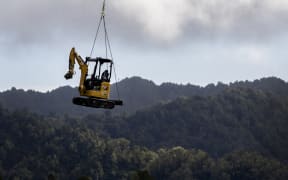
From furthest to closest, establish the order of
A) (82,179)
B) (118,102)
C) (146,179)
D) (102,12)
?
1. (146,179)
2. (82,179)
3. (118,102)
4. (102,12)

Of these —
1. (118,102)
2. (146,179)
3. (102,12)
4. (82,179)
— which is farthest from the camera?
(146,179)

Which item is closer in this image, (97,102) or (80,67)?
(97,102)

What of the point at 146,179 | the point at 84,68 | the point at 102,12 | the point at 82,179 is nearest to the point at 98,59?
the point at 84,68

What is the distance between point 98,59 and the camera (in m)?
56.6

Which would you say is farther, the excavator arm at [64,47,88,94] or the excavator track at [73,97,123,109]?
the excavator arm at [64,47,88,94]

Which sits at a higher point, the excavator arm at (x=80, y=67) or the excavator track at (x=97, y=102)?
the excavator arm at (x=80, y=67)

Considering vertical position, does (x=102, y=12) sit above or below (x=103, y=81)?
above

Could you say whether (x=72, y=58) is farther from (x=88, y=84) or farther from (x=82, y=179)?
(x=82, y=179)

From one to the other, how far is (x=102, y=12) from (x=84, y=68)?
5.52 metres

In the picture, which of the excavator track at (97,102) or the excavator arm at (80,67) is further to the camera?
the excavator arm at (80,67)

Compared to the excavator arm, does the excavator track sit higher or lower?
lower

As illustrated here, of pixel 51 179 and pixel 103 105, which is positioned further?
pixel 51 179

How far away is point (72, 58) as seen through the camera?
57.3 metres

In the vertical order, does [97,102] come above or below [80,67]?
below
